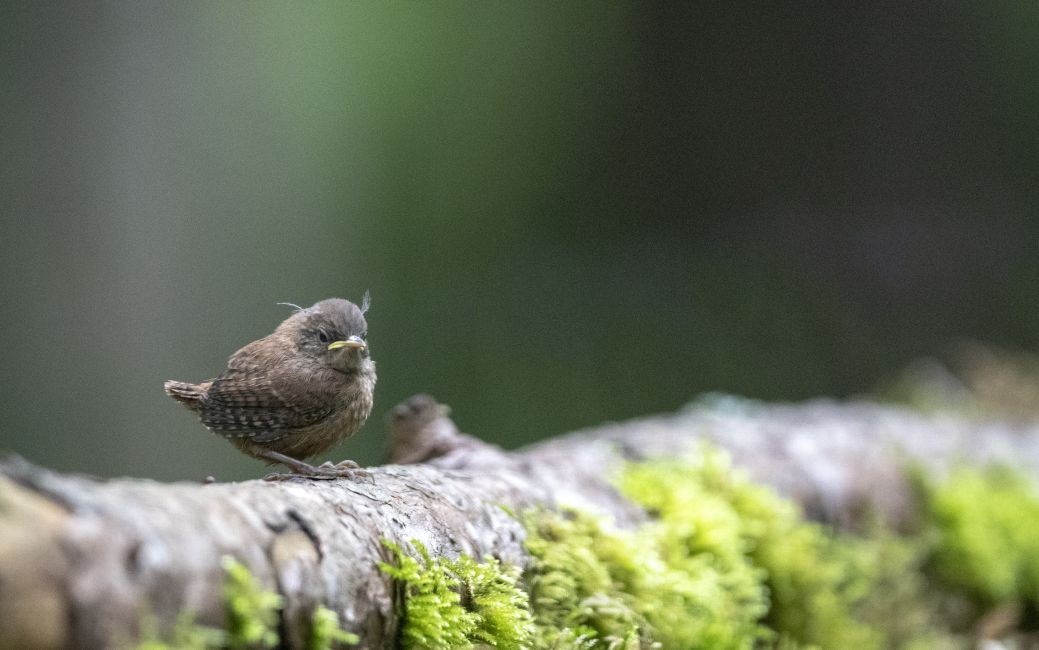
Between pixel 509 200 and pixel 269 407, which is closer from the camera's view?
pixel 269 407

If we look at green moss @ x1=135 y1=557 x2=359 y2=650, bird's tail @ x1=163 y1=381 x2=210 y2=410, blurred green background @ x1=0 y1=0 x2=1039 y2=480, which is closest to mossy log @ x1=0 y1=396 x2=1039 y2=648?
green moss @ x1=135 y1=557 x2=359 y2=650

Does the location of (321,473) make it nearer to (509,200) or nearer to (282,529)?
(282,529)

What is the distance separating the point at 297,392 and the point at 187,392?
340 mm

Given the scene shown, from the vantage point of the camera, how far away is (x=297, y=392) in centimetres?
221

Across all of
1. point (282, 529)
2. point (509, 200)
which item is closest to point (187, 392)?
point (282, 529)

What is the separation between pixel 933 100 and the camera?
11.0m

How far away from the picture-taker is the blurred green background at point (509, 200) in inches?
291

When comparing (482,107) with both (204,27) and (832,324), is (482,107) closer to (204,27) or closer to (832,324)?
(204,27)

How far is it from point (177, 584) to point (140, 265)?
6.99 metres

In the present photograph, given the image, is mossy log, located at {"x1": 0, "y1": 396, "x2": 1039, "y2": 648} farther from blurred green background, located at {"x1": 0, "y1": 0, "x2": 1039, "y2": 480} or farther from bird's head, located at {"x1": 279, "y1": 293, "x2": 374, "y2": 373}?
blurred green background, located at {"x1": 0, "y1": 0, "x2": 1039, "y2": 480}

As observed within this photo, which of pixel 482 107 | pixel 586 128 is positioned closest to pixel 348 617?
pixel 482 107

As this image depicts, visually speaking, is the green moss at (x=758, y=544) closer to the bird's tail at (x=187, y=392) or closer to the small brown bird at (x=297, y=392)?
the small brown bird at (x=297, y=392)

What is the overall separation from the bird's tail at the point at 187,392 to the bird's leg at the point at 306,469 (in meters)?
0.24

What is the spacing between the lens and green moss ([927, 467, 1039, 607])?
3.98 metres
